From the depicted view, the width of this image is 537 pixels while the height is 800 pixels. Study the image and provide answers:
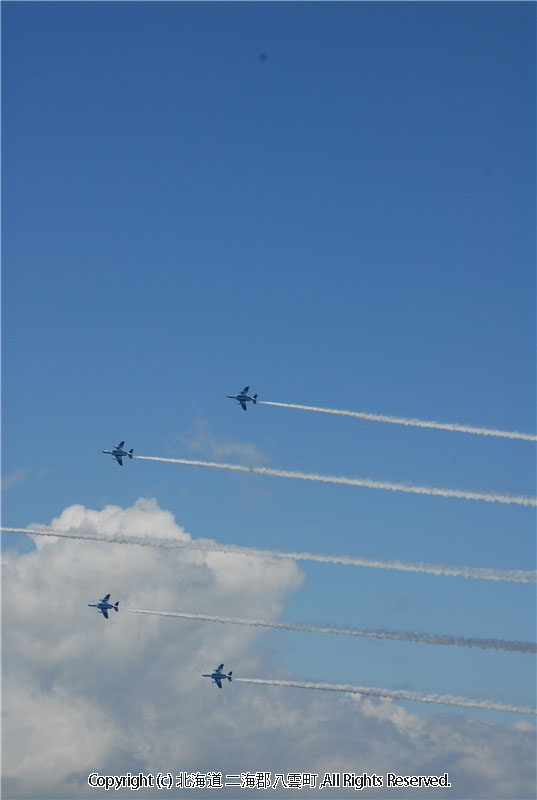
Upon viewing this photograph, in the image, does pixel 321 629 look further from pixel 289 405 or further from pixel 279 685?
pixel 289 405

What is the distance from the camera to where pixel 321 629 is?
150500 millimetres

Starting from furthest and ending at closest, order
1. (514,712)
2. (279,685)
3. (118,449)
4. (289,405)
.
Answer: (118,449)
(289,405)
(279,685)
(514,712)

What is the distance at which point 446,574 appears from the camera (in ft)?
456

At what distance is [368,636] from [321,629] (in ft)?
29.8

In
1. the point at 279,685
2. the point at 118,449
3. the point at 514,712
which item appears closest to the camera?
the point at 514,712

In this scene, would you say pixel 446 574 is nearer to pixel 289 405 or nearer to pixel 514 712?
pixel 514 712

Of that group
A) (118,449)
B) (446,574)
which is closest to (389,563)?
(446,574)

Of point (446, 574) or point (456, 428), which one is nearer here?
point (446, 574)

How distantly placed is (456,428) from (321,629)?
3523 cm

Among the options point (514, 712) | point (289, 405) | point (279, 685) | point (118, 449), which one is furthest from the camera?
point (118, 449)

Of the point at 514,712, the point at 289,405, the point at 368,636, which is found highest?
the point at 289,405

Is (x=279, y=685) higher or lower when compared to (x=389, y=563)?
lower

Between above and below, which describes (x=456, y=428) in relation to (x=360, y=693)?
above

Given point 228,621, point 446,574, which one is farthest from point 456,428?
point 228,621
